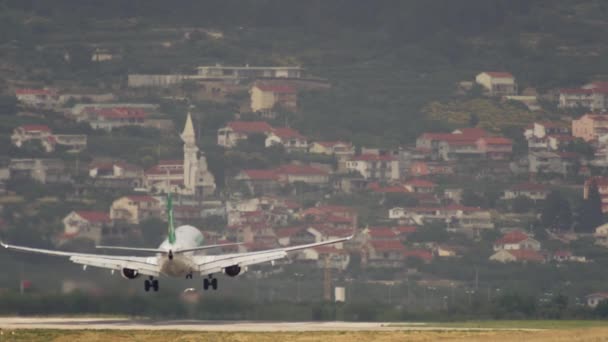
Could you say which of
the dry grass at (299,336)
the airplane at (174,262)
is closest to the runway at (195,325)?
the airplane at (174,262)

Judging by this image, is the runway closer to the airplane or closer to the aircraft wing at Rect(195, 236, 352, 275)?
the airplane

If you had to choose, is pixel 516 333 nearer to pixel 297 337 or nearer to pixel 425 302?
pixel 297 337

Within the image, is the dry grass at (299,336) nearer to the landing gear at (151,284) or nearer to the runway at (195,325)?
the runway at (195,325)

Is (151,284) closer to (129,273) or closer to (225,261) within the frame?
(129,273)

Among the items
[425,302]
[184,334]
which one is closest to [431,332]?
[184,334]

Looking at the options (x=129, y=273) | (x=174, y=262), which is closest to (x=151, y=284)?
(x=129, y=273)

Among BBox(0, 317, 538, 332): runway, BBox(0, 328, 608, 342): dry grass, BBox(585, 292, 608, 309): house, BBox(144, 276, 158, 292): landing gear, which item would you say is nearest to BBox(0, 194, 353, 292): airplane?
BBox(144, 276, 158, 292): landing gear

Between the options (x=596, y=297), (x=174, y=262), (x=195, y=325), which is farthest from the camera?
(x=596, y=297)
